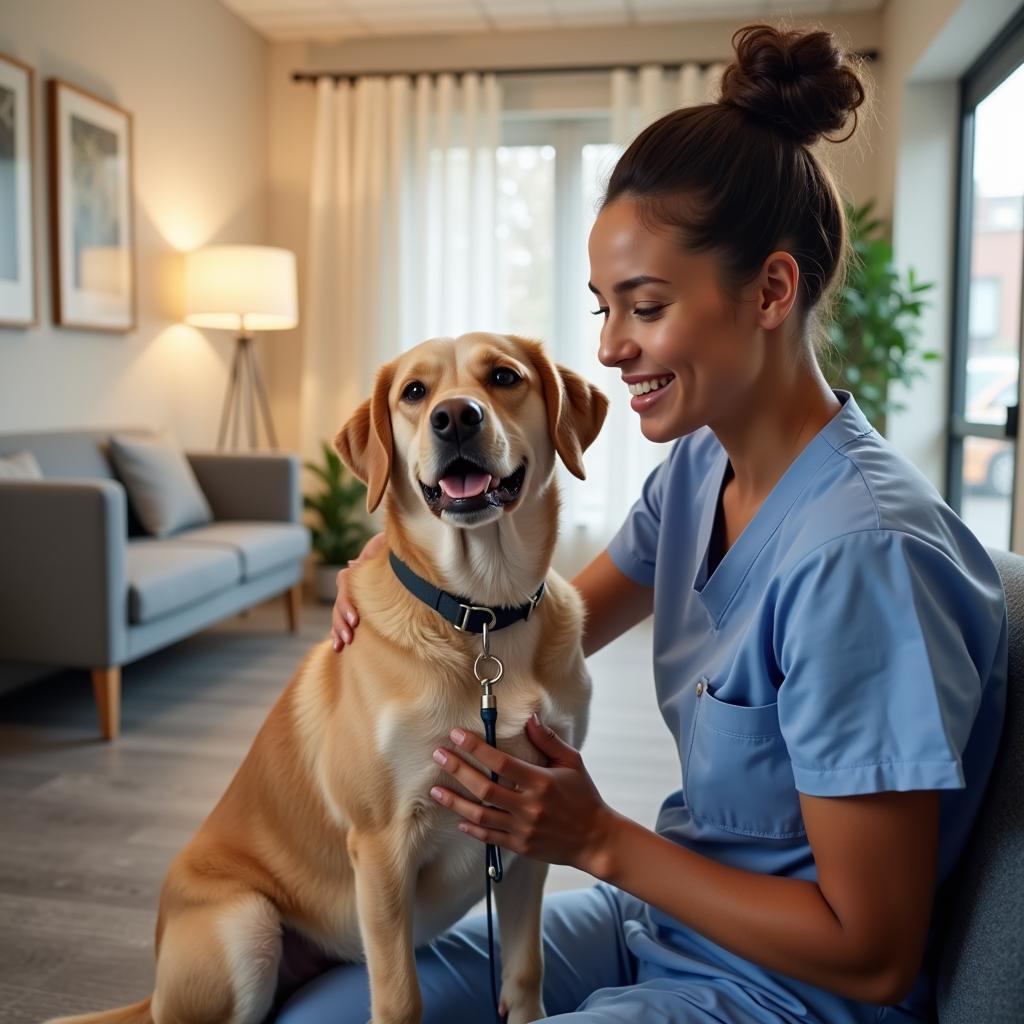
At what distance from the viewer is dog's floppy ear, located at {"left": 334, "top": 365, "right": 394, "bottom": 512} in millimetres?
1300

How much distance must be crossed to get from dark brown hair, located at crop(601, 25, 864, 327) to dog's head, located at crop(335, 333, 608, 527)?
302 mm

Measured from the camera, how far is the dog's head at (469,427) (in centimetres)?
120

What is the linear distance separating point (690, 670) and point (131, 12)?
Result: 4.54 meters

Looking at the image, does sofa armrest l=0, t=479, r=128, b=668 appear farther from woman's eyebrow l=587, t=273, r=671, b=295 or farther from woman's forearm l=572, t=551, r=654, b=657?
woman's eyebrow l=587, t=273, r=671, b=295

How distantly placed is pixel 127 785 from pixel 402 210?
12.1ft

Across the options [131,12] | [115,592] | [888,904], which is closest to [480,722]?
[888,904]

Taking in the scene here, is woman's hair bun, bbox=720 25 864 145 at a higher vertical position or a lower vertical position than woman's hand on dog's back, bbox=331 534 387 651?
higher

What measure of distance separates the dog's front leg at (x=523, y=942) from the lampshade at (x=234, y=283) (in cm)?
386

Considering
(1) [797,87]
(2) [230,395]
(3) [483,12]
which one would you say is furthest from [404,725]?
(3) [483,12]

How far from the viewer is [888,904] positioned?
2.68 ft

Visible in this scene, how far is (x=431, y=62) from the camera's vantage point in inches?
214

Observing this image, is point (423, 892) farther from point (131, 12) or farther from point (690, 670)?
point (131, 12)

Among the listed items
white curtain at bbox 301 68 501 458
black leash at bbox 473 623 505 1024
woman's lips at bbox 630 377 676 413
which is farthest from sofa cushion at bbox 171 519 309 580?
woman's lips at bbox 630 377 676 413

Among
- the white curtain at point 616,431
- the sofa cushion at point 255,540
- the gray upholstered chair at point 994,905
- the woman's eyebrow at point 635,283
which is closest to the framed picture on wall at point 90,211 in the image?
the sofa cushion at point 255,540
